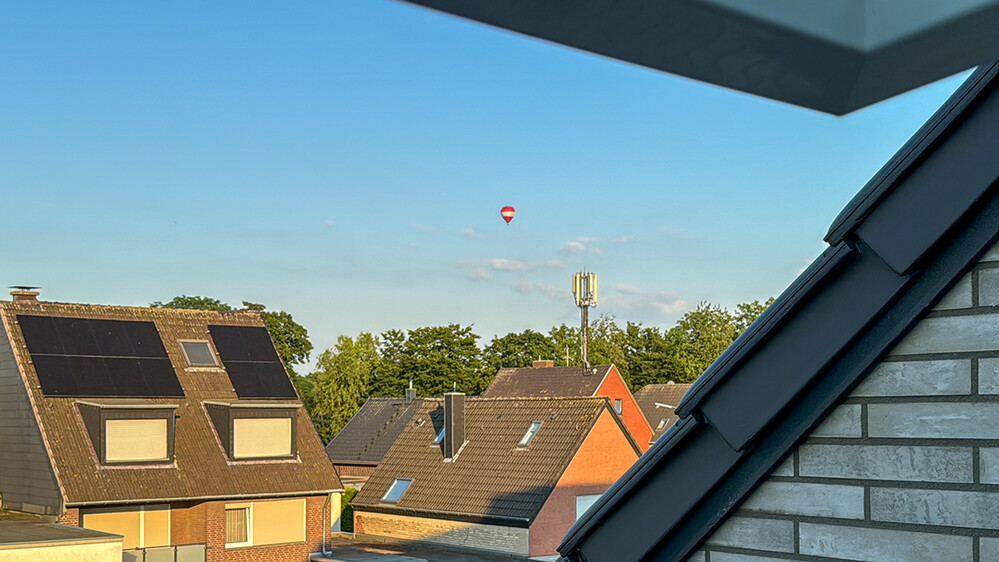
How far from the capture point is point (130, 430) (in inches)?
802

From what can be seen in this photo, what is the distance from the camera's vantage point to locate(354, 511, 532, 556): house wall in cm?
2456

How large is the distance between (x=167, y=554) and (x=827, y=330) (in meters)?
19.4

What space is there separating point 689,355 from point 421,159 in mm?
34086

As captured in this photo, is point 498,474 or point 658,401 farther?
point 658,401

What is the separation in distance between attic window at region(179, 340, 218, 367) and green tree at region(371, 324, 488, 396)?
3456cm

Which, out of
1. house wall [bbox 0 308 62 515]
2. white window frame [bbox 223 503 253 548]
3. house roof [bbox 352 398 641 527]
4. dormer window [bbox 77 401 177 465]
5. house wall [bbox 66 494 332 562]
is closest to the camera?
house wall [bbox 0 308 62 515]

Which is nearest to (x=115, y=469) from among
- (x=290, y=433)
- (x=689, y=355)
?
(x=290, y=433)

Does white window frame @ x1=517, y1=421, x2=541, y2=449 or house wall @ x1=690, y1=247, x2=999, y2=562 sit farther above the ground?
house wall @ x1=690, y1=247, x2=999, y2=562

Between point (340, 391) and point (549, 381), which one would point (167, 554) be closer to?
point (549, 381)

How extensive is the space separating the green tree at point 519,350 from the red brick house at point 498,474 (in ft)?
106

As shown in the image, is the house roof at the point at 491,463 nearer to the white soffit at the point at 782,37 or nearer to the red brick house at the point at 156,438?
the red brick house at the point at 156,438

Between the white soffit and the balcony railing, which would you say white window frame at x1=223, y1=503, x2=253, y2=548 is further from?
the white soffit

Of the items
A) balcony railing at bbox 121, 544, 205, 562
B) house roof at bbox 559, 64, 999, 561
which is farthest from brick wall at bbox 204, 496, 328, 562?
house roof at bbox 559, 64, 999, 561

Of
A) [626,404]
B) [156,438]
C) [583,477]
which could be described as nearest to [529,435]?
[583,477]
